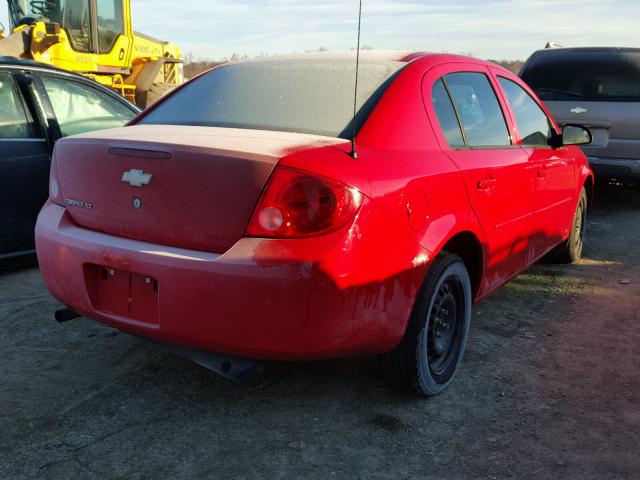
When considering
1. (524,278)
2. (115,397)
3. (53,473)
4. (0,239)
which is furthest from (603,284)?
(0,239)

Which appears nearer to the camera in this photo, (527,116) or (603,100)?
(527,116)

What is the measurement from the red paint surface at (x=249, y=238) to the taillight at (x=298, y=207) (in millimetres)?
30

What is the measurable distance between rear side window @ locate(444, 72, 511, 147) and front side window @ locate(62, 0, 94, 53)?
9.53 m

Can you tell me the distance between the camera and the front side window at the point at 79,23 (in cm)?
1166

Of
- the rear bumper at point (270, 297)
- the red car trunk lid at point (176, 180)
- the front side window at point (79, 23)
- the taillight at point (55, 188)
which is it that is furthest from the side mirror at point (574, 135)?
the front side window at point (79, 23)

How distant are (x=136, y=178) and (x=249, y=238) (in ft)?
1.82

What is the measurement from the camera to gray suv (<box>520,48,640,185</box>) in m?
7.38

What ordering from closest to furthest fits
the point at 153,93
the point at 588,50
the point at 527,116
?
the point at 527,116 < the point at 588,50 < the point at 153,93

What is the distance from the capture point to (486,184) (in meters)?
3.34

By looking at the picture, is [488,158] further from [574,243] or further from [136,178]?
[574,243]

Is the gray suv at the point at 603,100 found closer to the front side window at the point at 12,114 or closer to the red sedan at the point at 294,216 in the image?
the red sedan at the point at 294,216

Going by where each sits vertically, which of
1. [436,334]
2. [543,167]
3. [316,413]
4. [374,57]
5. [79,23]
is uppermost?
[79,23]

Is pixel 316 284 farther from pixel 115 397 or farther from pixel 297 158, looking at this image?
pixel 115 397

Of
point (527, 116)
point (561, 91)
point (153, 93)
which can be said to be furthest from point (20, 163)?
point (153, 93)
